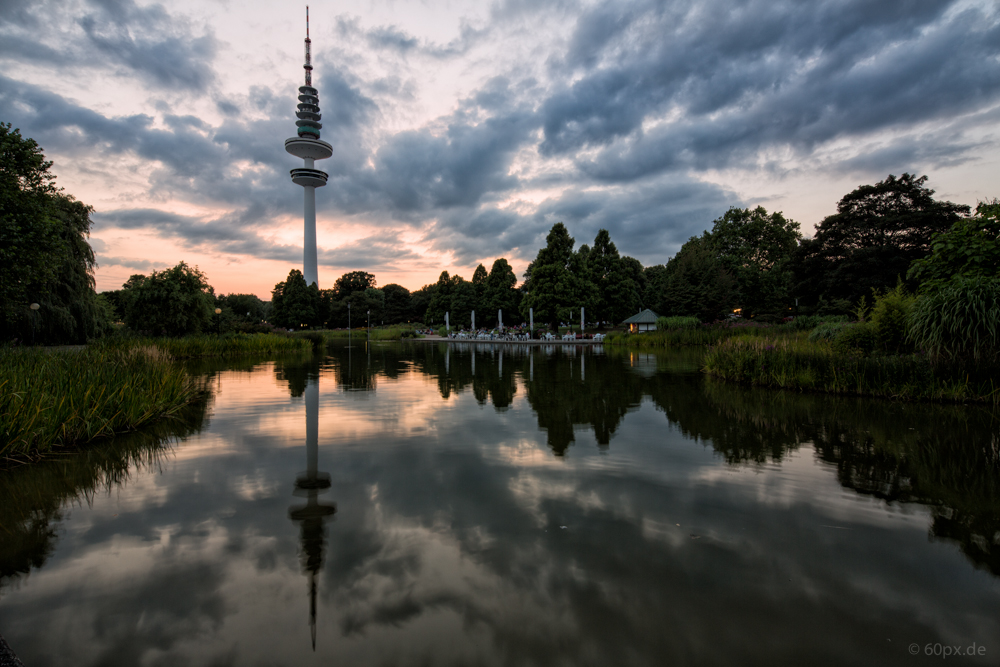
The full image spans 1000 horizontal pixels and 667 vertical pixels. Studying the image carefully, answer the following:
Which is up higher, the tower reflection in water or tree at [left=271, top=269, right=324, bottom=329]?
tree at [left=271, top=269, right=324, bottom=329]

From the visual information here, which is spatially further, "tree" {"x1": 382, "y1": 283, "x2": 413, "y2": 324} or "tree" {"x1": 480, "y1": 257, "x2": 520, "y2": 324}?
"tree" {"x1": 382, "y1": 283, "x2": 413, "y2": 324}

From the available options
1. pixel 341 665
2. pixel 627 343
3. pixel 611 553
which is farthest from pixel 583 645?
pixel 627 343

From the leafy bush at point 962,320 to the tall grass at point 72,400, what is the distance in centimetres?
1497

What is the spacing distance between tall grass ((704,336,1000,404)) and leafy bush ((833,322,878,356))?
0.39 m

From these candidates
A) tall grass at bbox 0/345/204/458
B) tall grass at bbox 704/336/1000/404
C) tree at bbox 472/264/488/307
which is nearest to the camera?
tall grass at bbox 0/345/204/458

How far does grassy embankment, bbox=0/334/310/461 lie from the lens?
19.4 ft

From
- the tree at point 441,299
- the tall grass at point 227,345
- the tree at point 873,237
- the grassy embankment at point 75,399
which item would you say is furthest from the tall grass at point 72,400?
the tree at point 441,299

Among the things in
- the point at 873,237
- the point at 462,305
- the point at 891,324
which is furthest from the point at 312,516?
the point at 462,305

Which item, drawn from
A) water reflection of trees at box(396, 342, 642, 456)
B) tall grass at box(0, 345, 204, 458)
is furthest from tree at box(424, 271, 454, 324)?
tall grass at box(0, 345, 204, 458)

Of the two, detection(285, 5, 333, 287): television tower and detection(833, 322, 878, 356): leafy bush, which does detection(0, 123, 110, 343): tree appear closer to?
detection(833, 322, 878, 356): leafy bush

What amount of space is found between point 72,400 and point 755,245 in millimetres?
56303

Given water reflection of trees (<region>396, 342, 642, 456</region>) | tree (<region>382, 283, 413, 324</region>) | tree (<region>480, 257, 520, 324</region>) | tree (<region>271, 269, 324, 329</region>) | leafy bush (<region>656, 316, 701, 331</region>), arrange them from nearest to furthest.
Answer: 1. water reflection of trees (<region>396, 342, 642, 456</region>)
2. leafy bush (<region>656, 316, 701, 331</region>)
3. tree (<region>480, 257, 520, 324</region>)
4. tree (<region>271, 269, 324, 329</region>)
5. tree (<region>382, 283, 413, 324</region>)

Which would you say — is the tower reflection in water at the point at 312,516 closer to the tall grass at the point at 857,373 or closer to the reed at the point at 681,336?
the tall grass at the point at 857,373

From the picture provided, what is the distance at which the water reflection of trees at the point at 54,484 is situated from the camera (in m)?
3.60
